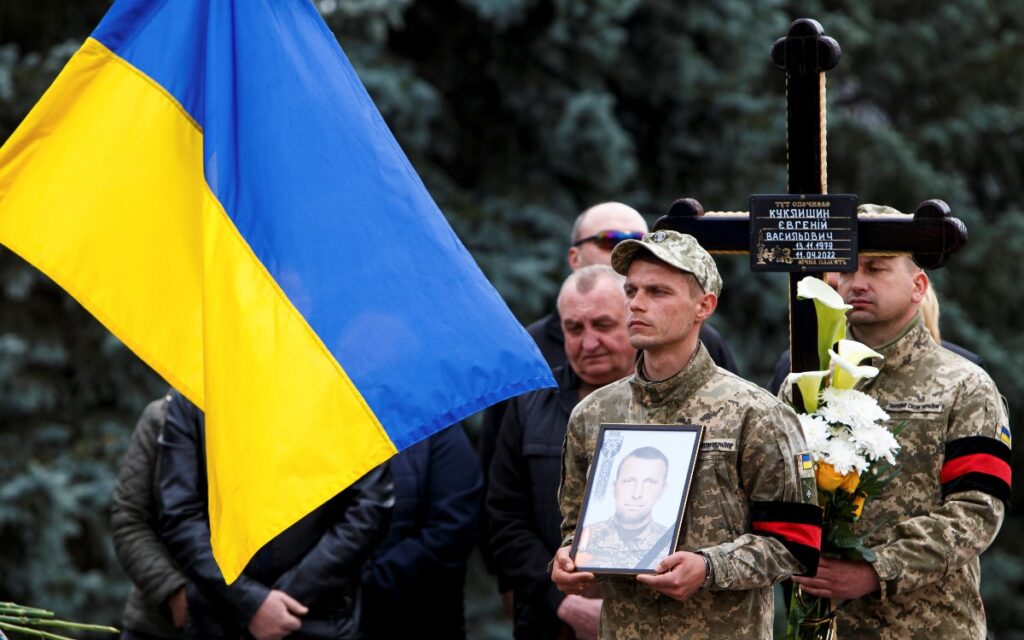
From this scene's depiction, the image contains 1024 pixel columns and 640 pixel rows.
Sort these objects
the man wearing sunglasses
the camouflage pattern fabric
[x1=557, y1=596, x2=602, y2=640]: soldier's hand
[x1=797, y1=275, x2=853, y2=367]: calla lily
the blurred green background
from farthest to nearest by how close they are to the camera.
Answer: the blurred green background → the man wearing sunglasses → [x1=557, y1=596, x2=602, y2=640]: soldier's hand → [x1=797, y1=275, x2=853, y2=367]: calla lily → the camouflage pattern fabric

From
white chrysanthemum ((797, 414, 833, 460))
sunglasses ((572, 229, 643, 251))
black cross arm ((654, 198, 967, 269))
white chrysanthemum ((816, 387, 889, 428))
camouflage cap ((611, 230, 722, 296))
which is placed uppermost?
sunglasses ((572, 229, 643, 251))

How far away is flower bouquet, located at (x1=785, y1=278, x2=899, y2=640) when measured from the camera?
4562 mm

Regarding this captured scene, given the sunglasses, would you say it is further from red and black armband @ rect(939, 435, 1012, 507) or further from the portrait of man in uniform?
the portrait of man in uniform

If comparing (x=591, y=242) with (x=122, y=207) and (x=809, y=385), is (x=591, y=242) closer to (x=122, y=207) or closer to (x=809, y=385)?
(x=809, y=385)

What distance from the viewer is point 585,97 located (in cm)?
1048

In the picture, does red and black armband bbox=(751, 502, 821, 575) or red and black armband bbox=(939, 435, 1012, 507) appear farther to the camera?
red and black armband bbox=(939, 435, 1012, 507)

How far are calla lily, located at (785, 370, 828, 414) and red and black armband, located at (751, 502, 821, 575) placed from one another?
1.49ft

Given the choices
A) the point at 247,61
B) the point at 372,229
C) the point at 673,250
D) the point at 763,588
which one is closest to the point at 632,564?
the point at 763,588

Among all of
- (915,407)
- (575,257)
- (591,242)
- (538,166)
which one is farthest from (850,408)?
(538,166)

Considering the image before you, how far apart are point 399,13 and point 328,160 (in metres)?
6.33

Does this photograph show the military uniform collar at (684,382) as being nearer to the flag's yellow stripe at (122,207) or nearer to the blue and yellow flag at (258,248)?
the blue and yellow flag at (258,248)

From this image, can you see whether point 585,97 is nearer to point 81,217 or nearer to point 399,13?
point 399,13

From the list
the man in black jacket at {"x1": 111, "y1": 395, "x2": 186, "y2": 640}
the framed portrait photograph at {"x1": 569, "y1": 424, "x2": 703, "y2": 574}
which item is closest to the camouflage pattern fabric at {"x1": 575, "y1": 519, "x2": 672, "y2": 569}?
the framed portrait photograph at {"x1": 569, "y1": 424, "x2": 703, "y2": 574}

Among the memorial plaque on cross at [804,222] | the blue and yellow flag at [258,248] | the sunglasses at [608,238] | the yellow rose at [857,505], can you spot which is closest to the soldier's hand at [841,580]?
the yellow rose at [857,505]
